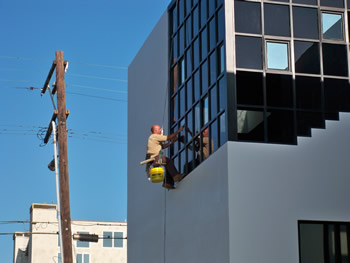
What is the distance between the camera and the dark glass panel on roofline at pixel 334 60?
20253 millimetres

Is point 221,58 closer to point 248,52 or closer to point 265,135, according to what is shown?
point 248,52

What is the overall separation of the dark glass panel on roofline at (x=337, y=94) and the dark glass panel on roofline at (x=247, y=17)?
2224 mm

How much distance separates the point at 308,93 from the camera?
20.0 m

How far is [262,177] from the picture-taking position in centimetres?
1881

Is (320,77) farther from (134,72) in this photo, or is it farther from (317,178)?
(134,72)

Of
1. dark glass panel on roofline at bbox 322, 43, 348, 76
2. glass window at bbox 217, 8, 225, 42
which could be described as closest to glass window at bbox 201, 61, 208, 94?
glass window at bbox 217, 8, 225, 42

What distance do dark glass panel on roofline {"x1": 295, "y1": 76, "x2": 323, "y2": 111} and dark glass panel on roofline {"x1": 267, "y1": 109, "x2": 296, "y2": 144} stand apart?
0.42m

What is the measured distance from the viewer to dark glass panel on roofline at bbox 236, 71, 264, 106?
19.5 meters

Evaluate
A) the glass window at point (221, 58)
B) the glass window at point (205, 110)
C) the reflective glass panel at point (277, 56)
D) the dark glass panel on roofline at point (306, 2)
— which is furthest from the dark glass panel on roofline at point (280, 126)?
the dark glass panel on roofline at point (306, 2)

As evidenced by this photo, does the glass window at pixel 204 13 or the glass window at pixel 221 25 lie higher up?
the glass window at pixel 204 13

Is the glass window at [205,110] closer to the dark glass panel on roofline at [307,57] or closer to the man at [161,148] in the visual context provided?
the man at [161,148]

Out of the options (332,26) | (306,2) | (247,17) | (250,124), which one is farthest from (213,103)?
(332,26)

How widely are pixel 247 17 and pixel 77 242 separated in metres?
49.2

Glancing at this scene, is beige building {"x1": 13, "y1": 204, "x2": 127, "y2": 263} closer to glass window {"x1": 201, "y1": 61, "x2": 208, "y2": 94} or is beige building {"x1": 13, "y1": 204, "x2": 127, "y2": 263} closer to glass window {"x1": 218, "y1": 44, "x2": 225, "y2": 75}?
glass window {"x1": 201, "y1": 61, "x2": 208, "y2": 94}
